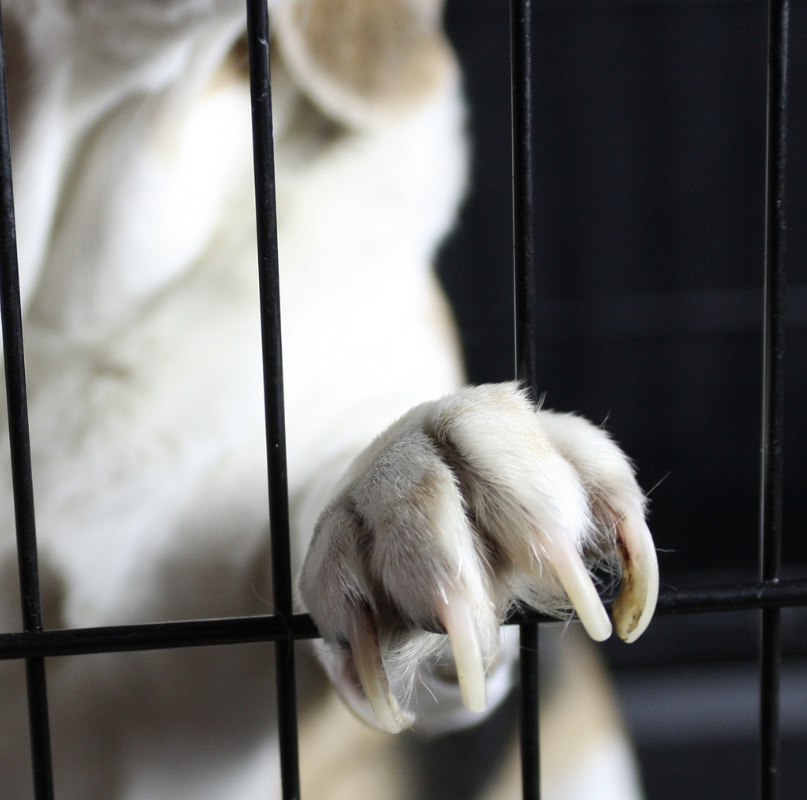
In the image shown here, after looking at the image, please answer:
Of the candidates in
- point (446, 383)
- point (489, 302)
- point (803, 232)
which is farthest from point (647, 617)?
point (803, 232)

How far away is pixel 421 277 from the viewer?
33.9 inches

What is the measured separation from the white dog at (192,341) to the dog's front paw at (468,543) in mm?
220

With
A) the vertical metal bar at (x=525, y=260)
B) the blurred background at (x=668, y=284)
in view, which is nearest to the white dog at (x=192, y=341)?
the vertical metal bar at (x=525, y=260)

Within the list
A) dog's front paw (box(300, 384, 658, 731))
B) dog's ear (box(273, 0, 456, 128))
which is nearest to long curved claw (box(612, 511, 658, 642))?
dog's front paw (box(300, 384, 658, 731))

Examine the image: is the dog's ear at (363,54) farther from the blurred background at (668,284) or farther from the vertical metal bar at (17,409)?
the blurred background at (668,284)

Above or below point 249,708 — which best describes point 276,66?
above

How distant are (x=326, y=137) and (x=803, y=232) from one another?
5.84 feet

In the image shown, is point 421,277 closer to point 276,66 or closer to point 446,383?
point 446,383

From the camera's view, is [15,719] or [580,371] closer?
[15,719]

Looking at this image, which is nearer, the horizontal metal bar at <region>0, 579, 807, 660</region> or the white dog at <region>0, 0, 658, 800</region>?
the horizontal metal bar at <region>0, 579, 807, 660</region>

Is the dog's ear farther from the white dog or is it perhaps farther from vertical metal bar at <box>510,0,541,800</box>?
vertical metal bar at <box>510,0,541,800</box>

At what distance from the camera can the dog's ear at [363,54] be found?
80cm

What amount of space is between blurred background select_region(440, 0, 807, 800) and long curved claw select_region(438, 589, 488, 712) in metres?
1.67

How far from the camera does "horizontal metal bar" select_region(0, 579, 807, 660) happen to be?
1.43 ft
